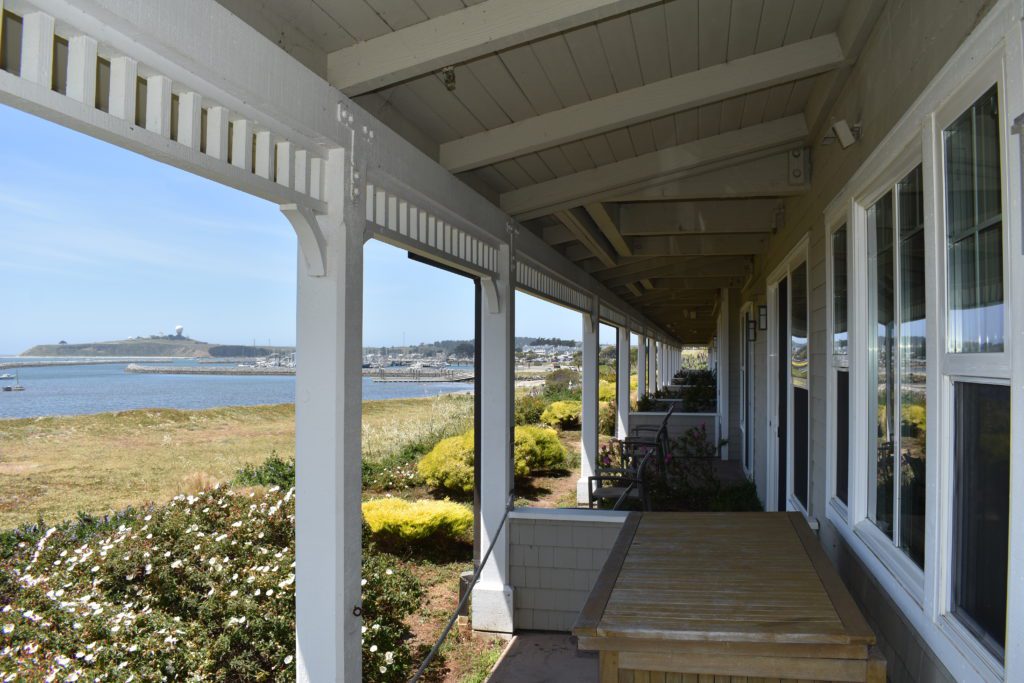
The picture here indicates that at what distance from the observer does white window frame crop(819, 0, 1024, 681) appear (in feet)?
4.29

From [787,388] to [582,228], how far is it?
1889 millimetres

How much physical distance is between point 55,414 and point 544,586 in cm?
762

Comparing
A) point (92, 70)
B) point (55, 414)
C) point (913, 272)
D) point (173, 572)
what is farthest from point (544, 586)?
point (55, 414)

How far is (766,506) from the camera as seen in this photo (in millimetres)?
5949

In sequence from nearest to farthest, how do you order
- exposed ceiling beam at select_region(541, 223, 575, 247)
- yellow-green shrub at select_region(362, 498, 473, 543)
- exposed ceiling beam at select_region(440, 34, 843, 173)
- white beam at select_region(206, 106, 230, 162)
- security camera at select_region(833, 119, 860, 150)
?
white beam at select_region(206, 106, 230, 162) < security camera at select_region(833, 119, 860, 150) < exposed ceiling beam at select_region(440, 34, 843, 173) < exposed ceiling beam at select_region(541, 223, 575, 247) < yellow-green shrub at select_region(362, 498, 473, 543)

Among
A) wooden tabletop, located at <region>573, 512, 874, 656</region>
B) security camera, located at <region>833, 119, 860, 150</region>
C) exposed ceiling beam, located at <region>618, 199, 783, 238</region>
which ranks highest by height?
exposed ceiling beam, located at <region>618, 199, 783, 238</region>

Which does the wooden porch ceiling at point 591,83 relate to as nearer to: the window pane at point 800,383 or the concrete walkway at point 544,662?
the window pane at point 800,383

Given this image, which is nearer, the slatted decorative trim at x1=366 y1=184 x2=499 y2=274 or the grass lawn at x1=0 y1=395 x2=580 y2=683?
the slatted decorative trim at x1=366 y1=184 x2=499 y2=274

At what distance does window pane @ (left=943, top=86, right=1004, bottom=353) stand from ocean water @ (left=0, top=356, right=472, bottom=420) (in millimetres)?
5654

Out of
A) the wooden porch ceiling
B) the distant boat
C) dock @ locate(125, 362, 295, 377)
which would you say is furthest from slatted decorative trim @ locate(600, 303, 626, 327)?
the distant boat

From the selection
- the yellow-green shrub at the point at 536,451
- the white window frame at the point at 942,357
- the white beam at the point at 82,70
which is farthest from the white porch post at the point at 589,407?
Answer: the white beam at the point at 82,70

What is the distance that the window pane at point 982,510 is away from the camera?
1.47 meters

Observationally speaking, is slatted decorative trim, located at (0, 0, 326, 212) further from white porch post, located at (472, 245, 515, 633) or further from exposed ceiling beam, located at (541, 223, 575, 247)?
exposed ceiling beam, located at (541, 223, 575, 247)

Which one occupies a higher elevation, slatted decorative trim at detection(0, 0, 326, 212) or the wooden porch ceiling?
the wooden porch ceiling
